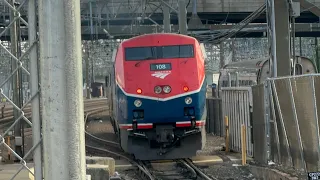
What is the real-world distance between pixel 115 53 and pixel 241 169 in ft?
16.9

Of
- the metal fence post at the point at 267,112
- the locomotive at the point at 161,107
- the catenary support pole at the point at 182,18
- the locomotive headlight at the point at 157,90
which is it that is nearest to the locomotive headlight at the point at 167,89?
the locomotive at the point at 161,107

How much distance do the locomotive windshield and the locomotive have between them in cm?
8

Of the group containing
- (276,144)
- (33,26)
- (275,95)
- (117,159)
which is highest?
(33,26)

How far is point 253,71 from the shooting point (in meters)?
22.5

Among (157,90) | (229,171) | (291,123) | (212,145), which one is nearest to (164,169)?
(229,171)

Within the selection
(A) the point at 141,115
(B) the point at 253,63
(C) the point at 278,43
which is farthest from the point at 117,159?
(B) the point at 253,63

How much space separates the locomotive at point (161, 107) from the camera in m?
13.4

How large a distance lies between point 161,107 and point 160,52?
1.64 m

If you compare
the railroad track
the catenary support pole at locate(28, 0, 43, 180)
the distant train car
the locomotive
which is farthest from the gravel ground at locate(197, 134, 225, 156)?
the catenary support pole at locate(28, 0, 43, 180)

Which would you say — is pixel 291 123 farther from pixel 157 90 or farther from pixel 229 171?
pixel 157 90

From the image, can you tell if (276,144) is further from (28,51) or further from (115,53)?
(28,51)

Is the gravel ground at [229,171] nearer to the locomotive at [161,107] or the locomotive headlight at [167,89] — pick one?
the locomotive at [161,107]

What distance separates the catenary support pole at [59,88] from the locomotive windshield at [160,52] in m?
11.4

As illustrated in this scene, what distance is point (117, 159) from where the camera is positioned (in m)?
15.1
